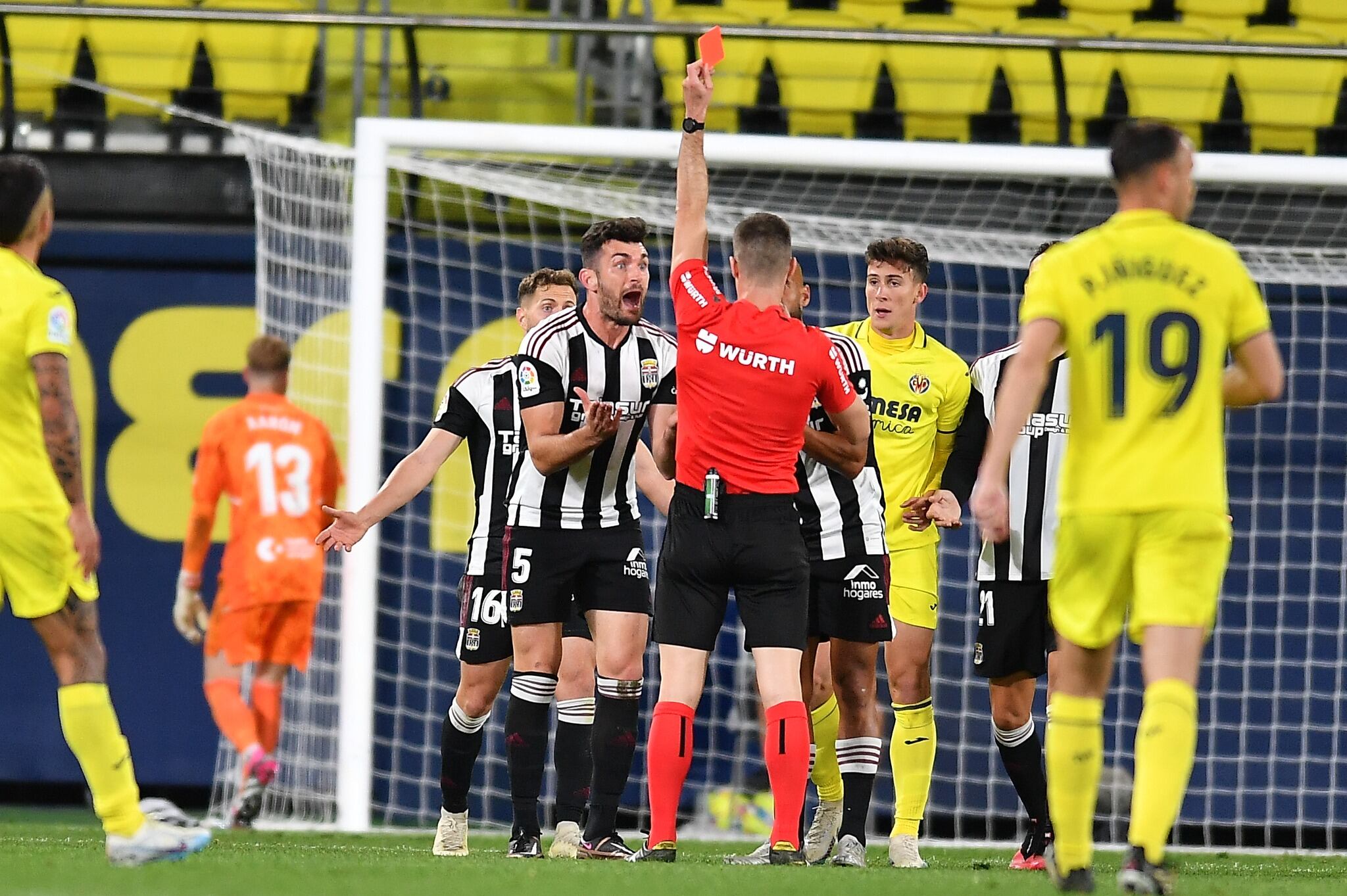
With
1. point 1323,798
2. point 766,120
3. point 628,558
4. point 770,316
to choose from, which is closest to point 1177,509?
point 770,316

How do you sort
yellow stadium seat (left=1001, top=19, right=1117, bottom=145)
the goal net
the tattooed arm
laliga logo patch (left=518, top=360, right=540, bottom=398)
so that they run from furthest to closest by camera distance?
yellow stadium seat (left=1001, top=19, right=1117, bottom=145), the goal net, laliga logo patch (left=518, top=360, right=540, bottom=398), the tattooed arm

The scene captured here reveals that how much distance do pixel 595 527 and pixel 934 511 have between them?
1231 mm

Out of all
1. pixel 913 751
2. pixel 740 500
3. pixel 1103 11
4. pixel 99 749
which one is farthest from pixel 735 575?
pixel 1103 11

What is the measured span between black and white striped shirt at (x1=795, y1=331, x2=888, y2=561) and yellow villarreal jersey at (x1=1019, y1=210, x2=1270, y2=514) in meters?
2.08

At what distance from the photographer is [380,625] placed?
1002 cm

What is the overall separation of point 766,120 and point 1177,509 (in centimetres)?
727

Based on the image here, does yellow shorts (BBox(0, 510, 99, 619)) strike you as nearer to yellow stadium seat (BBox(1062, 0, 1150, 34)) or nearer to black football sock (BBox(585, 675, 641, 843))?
black football sock (BBox(585, 675, 641, 843))

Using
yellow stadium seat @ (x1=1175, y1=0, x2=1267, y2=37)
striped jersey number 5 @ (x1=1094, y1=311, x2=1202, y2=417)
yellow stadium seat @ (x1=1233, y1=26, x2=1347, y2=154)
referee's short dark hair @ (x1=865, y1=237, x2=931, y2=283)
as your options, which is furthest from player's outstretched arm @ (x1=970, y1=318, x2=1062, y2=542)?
yellow stadium seat @ (x1=1175, y1=0, x2=1267, y2=37)

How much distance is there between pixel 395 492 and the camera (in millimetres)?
6301

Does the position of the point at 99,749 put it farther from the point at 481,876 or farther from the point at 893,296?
the point at 893,296

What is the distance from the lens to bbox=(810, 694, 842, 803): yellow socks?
6.68 m

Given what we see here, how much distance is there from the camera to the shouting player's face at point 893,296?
6.77 meters

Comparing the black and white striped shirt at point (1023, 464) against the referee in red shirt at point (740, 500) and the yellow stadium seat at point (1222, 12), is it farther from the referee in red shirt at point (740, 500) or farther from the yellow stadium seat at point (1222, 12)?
the yellow stadium seat at point (1222, 12)

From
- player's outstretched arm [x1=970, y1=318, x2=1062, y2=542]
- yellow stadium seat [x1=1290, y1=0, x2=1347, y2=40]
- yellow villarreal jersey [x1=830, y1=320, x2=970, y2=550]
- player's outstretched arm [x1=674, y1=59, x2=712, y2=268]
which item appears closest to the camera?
player's outstretched arm [x1=970, y1=318, x2=1062, y2=542]
